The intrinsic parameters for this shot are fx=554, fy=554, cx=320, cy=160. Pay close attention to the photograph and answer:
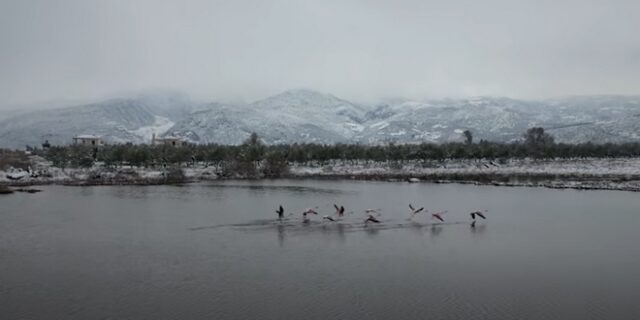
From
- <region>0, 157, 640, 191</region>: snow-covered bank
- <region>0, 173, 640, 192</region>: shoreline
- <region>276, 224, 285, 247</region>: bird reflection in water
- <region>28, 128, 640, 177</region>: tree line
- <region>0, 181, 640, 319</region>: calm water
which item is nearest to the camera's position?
<region>0, 181, 640, 319</region>: calm water

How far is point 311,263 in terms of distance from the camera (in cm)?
3044

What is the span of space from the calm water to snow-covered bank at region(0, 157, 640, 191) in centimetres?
2925

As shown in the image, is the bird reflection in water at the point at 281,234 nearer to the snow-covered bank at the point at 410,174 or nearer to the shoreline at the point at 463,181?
the shoreline at the point at 463,181

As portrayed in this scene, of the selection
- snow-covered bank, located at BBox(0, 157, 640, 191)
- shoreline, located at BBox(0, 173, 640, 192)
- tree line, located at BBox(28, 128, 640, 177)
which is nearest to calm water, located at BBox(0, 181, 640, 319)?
shoreline, located at BBox(0, 173, 640, 192)

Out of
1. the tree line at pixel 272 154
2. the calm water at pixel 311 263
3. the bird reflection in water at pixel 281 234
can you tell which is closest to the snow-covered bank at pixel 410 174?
the tree line at pixel 272 154

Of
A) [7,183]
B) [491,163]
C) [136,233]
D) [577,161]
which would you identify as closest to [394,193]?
[136,233]

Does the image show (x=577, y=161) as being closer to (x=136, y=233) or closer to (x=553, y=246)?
(x=553, y=246)

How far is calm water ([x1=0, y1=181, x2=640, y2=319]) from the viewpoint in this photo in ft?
77.2

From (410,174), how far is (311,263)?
73.7 meters

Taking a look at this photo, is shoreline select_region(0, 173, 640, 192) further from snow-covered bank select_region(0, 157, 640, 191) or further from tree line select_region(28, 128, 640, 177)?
tree line select_region(28, 128, 640, 177)

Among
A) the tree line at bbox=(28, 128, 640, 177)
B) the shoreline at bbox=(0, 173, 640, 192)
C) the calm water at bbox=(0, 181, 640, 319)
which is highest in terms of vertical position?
the tree line at bbox=(28, 128, 640, 177)

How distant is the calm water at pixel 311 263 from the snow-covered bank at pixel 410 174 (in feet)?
96.0

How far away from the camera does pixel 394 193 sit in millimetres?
70125

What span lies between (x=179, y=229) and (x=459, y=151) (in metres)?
99.4
